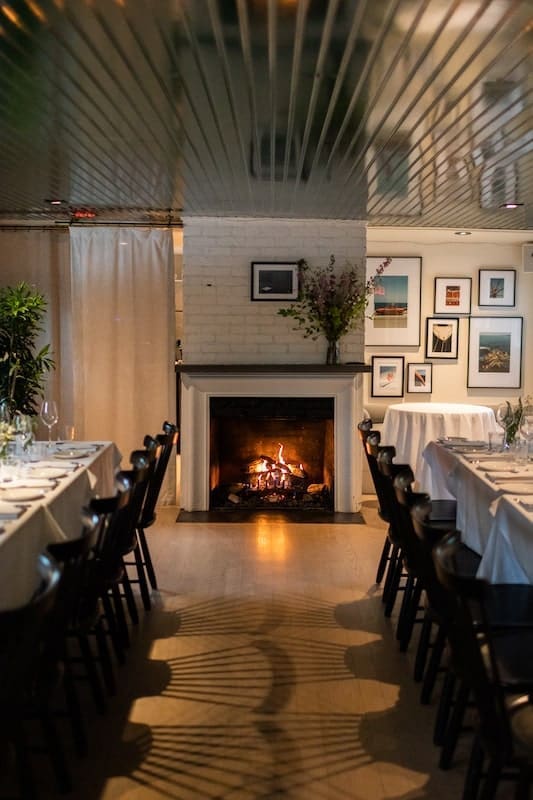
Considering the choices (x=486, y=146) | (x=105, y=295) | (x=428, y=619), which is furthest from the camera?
(x=105, y=295)

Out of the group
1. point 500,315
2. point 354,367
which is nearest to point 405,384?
point 500,315

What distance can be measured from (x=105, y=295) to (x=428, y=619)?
15.5 feet

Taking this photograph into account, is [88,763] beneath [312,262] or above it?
beneath

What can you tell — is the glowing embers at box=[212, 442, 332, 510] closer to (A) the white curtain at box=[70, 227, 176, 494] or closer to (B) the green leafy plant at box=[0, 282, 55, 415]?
(A) the white curtain at box=[70, 227, 176, 494]

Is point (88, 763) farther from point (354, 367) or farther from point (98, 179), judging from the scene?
point (354, 367)

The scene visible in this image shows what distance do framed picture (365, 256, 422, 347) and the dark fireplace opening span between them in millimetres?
2405

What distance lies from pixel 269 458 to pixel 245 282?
1.60 meters

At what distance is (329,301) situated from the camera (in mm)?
6711

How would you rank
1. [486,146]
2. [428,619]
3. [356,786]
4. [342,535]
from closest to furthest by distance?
[356,786] < [428,619] < [486,146] < [342,535]

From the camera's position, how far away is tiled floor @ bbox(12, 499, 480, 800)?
9.09ft

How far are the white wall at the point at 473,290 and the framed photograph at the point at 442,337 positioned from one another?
58mm

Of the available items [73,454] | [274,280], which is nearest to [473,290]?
[274,280]

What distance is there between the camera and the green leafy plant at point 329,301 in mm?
6695

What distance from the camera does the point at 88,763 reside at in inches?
113
